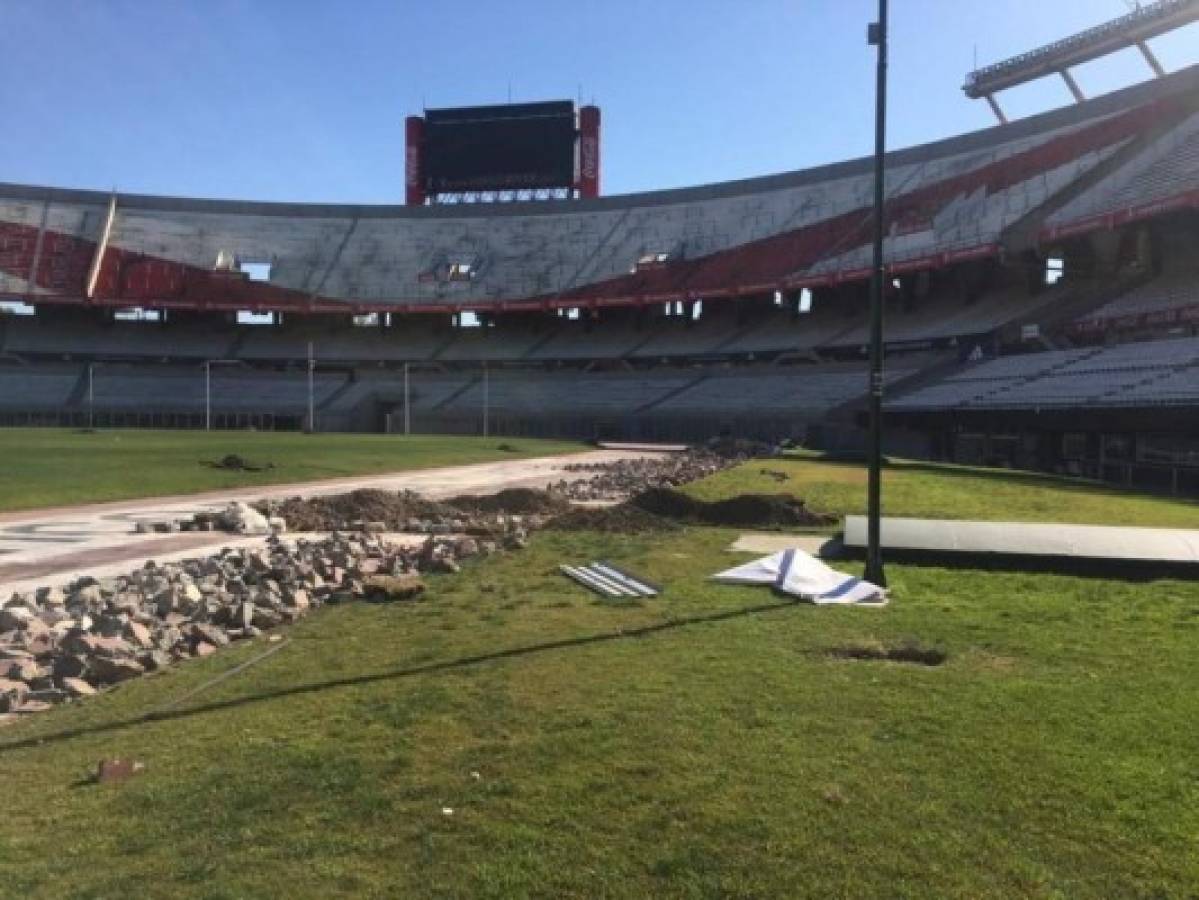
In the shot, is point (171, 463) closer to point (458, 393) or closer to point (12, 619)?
point (12, 619)

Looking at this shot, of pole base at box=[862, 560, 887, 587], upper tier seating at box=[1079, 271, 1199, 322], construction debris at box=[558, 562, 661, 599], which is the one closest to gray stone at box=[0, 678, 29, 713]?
construction debris at box=[558, 562, 661, 599]

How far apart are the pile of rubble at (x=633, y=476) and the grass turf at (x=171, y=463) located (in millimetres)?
6784

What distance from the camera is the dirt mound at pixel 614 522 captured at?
53.6 ft

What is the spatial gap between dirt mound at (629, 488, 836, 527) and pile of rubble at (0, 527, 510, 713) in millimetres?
5653

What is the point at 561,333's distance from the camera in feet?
276

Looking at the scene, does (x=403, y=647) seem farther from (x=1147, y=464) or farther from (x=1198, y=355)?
(x=1198, y=355)

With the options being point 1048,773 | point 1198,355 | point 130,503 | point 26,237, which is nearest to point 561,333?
point 26,237

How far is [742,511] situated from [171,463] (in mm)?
20135

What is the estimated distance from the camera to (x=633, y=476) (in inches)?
1241

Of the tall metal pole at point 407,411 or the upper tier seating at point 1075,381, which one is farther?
the tall metal pole at point 407,411

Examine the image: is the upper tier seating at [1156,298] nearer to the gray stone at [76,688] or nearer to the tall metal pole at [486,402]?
the tall metal pole at [486,402]

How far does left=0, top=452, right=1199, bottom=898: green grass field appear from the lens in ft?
12.4

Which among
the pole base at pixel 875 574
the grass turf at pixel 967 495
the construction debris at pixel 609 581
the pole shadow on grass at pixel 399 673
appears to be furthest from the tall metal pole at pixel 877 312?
the grass turf at pixel 967 495

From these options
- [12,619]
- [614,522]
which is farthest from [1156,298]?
[12,619]
